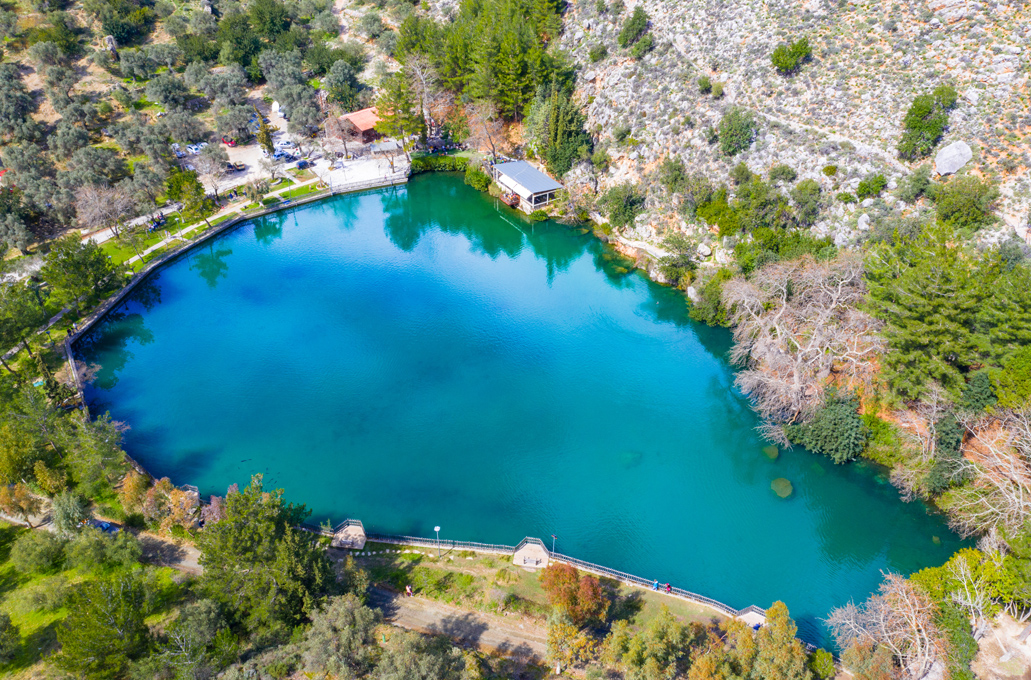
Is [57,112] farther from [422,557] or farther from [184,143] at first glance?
[422,557]

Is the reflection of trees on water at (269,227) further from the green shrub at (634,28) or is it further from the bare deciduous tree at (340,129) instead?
the green shrub at (634,28)

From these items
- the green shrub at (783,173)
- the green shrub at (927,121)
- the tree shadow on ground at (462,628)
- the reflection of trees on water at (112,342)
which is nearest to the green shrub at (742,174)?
the green shrub at (783,173)

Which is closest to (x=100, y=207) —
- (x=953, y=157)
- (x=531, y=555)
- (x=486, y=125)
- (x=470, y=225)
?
(x=470, y=225)

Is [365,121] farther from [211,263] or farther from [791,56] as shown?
[791,56]

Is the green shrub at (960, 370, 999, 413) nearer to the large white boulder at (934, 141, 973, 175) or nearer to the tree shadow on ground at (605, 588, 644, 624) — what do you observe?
the large white boulder at (934, 141, 973, 175)

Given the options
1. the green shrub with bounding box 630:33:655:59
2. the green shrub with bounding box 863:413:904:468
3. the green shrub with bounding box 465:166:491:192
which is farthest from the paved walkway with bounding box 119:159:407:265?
the green shrub with bounding box 863:413:904:468

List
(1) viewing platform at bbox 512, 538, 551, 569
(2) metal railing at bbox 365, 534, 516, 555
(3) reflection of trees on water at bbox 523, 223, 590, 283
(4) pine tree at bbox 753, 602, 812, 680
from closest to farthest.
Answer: (4) pine tree at bbox 753, 602, 812, 680 → (1) viewing platform at bbox 512, 538, 551, 569 → (2) metal railing at bbox 365, 534, 516, 555 → (3) reflection of trees on water at bbox 523, 223, 590, 283

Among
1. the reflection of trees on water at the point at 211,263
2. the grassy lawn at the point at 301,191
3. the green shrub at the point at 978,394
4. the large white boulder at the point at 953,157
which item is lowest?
the reflection of trees on water at the point at 211,263
